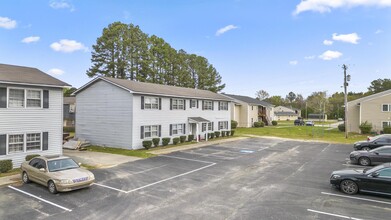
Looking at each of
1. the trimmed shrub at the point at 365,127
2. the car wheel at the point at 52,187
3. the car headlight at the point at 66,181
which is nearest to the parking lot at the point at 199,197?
the car wheel at the point at 52,187

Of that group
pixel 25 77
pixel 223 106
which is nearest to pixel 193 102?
pixel 223 106

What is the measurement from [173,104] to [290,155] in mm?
13344

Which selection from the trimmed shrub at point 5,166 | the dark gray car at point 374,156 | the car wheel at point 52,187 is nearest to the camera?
the car wheel at point 52,187

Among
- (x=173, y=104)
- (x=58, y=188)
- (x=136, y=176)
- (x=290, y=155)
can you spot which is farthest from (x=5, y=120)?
(x=290, y=155)

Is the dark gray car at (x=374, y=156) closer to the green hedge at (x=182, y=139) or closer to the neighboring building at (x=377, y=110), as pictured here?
the green hedge at (x=182, y=139)

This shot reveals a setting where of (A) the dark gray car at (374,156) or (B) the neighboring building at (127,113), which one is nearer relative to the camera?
(A) the dark gray car at (374,156)

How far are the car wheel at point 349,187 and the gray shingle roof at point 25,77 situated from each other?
17.9 meters

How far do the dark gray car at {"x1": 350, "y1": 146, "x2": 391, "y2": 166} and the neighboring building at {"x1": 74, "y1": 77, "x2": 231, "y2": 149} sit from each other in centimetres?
1727

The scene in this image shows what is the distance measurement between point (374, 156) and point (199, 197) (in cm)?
1370

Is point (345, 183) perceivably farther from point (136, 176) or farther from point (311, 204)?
point (136, 176)

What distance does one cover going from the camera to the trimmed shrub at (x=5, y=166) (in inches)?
593

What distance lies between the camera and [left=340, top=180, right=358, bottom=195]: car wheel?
11812mm

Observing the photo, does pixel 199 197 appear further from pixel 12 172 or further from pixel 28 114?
pixel 28 114

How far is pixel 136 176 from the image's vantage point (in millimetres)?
15141
